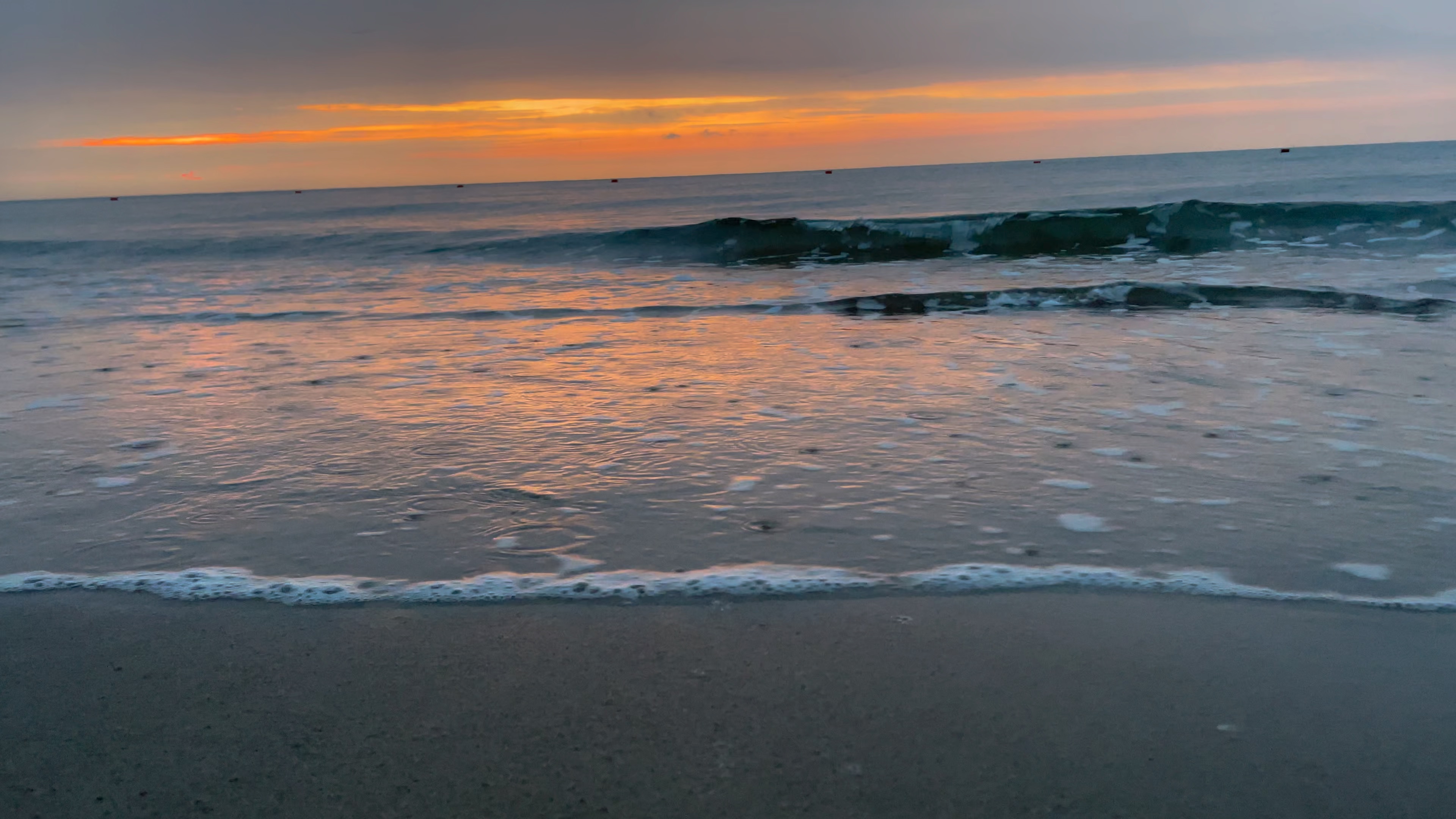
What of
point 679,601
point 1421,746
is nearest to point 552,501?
point 679,601

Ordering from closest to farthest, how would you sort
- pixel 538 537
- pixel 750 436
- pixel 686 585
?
pixel 686 585, pixel 538 537, pixel 750 436

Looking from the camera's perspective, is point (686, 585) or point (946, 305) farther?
point (946, 305)

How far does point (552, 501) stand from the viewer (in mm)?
3541

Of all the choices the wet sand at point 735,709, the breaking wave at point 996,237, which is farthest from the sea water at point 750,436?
the breaking wave at point 996,237

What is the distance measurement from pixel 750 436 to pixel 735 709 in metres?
2.33

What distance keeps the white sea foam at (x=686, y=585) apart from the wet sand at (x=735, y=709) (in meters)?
0.07

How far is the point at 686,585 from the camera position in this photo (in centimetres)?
279

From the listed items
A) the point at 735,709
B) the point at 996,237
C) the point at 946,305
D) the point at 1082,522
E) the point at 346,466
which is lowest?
the point at 735,709

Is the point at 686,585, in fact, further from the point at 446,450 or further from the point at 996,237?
the point at 996,237

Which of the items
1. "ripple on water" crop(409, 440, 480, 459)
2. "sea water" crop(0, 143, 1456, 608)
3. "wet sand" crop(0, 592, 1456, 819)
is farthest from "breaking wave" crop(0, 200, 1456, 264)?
"wet sand" crop(0, 592, 1456, 819)

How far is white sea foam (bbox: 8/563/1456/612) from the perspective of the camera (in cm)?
272

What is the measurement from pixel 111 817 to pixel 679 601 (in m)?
1.37

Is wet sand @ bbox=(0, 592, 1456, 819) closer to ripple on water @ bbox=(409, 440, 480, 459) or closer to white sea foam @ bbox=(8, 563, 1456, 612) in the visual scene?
white sea foam @ bbox=(8, 563, 1456, 612)

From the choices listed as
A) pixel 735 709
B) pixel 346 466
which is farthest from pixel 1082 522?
pixel 346 466
